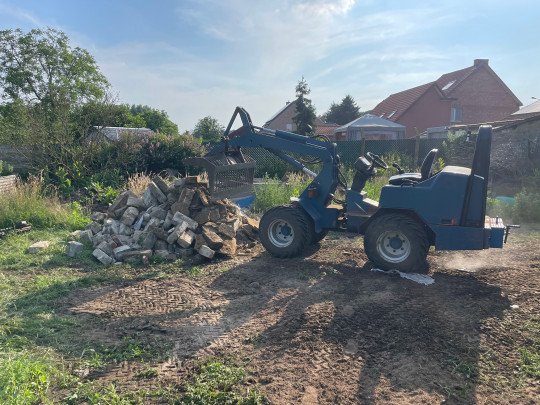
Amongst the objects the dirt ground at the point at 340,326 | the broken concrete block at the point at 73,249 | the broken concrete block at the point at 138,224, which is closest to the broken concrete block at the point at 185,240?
the dirt ground at the point at 340,326

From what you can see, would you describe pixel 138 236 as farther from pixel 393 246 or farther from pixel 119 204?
pixel 393 246

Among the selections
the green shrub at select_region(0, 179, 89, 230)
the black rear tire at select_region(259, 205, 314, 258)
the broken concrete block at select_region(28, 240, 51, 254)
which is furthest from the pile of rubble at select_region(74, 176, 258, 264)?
the green shrub at select_region(0, 179, 89, 230)

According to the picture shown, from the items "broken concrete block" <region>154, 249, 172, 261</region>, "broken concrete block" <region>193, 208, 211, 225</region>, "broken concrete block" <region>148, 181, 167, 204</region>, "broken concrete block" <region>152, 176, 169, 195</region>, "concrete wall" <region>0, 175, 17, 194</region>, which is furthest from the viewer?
"concrete wall" <region>0, 175, 17, 194</region>

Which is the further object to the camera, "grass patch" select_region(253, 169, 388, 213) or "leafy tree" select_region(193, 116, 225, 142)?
"leafy tree" select_region(193, 116, 225, 142)

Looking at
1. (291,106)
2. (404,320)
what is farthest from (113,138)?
(291,106)

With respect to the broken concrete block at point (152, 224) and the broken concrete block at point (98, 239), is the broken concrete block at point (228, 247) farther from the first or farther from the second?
the broken concrete block at point (98, 239)

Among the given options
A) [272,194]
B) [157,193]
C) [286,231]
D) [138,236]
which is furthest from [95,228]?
[272,194]

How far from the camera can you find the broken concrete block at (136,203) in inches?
325

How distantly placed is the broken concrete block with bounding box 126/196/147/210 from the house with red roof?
31.9 metres

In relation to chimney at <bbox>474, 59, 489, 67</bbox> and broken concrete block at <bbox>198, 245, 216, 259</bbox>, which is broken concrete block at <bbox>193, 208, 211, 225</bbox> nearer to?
broken concrete block at <bbox>198, 245, 216, 259</bbox>

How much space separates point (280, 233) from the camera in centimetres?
730

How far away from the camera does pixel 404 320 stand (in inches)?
181

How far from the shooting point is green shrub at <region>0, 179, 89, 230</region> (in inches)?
361

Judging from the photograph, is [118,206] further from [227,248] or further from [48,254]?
[227,248]
